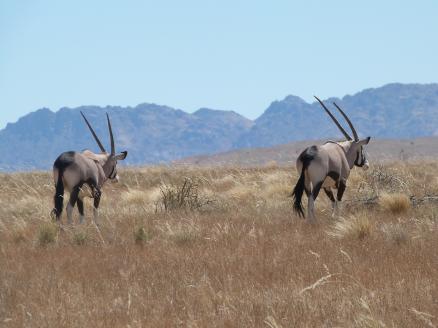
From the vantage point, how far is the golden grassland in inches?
212

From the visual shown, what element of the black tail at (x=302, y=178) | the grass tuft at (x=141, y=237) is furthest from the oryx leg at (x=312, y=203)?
the grass tuft at (x=141, y=237)

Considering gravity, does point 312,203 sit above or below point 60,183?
below

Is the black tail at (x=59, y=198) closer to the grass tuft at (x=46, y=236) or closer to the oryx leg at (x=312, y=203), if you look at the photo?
the grass tuft at (x=46, y=236)

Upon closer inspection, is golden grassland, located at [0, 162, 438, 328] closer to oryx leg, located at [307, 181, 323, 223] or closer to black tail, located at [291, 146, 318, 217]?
oryx leg, located at [307, 181, 323, 223]

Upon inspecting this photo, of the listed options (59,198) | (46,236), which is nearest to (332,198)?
(59,198)

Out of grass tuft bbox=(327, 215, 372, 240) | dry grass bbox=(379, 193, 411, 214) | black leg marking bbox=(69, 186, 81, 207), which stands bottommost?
dry grass bbox=(379, 193, 411, 214)

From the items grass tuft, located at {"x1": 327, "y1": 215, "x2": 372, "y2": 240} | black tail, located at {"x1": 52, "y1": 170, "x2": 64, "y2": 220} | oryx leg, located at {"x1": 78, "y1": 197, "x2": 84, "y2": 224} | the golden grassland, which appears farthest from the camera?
oryx leg, located at {"x1": 78, "y1": 197, "x2": 84, "y2": 224}

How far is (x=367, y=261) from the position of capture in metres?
→ 7.46

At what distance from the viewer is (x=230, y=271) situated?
732 centimetres

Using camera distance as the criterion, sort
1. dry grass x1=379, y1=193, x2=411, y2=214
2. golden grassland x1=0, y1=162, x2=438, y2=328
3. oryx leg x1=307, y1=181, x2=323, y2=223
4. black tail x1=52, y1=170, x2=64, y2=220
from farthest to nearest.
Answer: dry grass x1=379, y1=193, x2=411, y2=214 → black tail x1=52, y1=170, x2=64, y2=220 → oryx leg x1=307, y1=181, x2=323, y2=223 → golden grassland x1=0, y1=162, x2=438, y2=328

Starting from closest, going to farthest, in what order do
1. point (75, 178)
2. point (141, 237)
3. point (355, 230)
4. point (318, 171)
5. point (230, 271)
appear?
1. point (230, 271)
2. point (355, 230)
3. point (141, 237)
4. point (318, 171)
5. point (75, 178)

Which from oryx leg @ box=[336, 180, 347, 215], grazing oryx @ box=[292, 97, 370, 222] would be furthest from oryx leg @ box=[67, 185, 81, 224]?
oryx leg @ box=[336, 180, 347, 215]

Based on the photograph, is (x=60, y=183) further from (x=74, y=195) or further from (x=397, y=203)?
(x=397, y=203)

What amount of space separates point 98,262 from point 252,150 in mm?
140793
